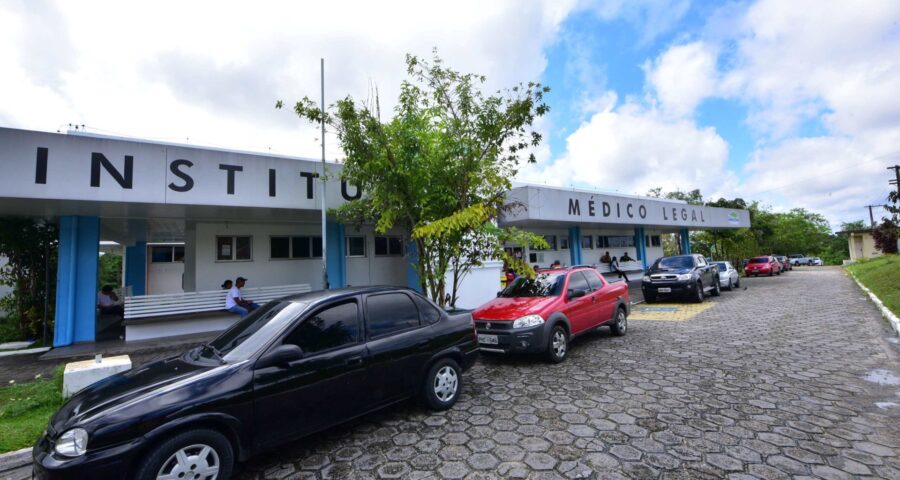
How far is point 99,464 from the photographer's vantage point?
2.42 m

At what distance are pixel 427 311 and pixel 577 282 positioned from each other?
3802 mm

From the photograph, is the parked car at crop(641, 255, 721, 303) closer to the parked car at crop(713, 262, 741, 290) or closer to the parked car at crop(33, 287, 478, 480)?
the parked car at crop(713, 262, 741, 290)

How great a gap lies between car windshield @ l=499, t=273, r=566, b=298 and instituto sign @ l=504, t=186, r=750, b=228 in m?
2.20

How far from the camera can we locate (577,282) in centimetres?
726

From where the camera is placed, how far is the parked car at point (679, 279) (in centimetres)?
1292

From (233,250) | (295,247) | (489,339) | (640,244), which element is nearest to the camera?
(489,339)

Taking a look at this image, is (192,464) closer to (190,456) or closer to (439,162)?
(190,456)

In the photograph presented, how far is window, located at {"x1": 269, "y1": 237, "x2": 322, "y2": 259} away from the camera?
11.8 meters

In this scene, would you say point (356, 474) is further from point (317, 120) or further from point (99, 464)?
point (317, 120)

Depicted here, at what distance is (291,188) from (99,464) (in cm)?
748

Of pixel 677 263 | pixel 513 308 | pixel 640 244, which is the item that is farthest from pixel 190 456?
pixel 640 244

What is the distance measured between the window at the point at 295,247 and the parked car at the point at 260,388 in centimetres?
856

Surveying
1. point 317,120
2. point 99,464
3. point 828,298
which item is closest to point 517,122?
point 317,120

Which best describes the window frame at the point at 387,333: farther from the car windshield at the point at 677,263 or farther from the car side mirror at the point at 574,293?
the car windshield at the point at 677,263
